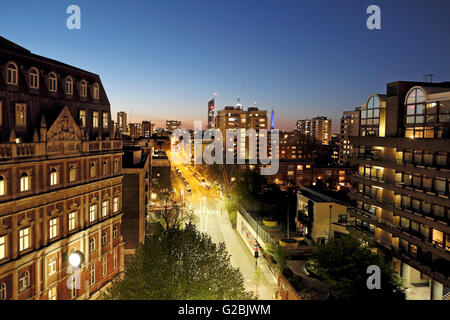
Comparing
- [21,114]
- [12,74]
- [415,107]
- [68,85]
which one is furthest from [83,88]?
[415,107]

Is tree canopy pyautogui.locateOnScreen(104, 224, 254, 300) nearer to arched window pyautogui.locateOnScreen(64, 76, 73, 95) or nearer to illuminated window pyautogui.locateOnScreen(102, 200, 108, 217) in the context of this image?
illuminated window pyautogui.locateOnScreen(102, 200, 108, 217)

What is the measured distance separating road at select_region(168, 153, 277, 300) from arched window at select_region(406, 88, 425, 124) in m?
23.2

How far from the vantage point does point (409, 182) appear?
33688 mm

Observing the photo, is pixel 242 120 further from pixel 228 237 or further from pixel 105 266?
pixel 105 266

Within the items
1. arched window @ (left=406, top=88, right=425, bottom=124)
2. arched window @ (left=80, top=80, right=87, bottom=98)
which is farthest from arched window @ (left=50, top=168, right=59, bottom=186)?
arched window @ (left=406, top=88, right=425, bottom=124)

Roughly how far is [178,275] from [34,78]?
17051mm

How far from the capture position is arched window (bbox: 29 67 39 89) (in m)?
22.6

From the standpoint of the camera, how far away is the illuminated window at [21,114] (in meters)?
21.0

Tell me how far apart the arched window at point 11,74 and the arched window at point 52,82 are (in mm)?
3175

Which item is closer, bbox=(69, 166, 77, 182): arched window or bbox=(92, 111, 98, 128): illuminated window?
bbox=(69, 166, 77, 182): arched window

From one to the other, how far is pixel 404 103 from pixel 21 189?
37.8m

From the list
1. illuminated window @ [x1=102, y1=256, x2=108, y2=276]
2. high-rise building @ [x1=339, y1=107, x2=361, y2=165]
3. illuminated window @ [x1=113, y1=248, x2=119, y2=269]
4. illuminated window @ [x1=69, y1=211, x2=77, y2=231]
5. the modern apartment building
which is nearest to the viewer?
illuminated window @ [x1=69, y1=211, x2=77, y2=231]

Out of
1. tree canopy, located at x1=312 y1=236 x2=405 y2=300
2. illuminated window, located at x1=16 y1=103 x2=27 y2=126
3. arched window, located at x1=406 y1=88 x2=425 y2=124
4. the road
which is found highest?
arched window, located at x1=406 y1=88 x2=425 y2=124

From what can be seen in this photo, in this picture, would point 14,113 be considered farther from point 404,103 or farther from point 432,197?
point 404,103
